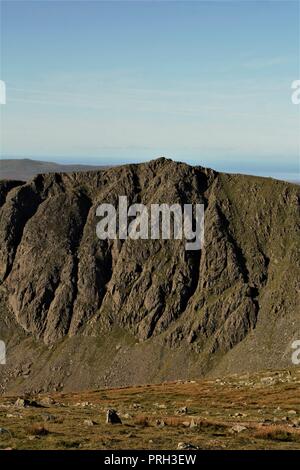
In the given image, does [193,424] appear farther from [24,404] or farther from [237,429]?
[24,404]

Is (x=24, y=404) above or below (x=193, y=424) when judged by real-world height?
below

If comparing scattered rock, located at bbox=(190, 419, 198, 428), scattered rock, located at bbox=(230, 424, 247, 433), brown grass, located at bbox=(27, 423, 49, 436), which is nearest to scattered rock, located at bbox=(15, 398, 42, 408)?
brown grass, located at bbox=(27, 423, 49, 436)

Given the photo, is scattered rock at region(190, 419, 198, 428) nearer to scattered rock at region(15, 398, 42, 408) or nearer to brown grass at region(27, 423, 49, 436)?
brown grass at region(27, 423, 49, 436)

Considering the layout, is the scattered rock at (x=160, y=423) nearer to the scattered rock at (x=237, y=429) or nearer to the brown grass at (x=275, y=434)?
the scattered rock at (x=237, y=429)

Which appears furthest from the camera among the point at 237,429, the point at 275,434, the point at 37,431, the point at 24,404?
the point at 24,404

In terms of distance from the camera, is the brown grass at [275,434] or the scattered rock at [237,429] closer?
the brown grass at [275,434]

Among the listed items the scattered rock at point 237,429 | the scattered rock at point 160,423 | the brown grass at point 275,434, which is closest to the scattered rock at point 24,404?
the scattered rock at point 160,423

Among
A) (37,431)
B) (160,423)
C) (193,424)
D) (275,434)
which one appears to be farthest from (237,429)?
(37,431)

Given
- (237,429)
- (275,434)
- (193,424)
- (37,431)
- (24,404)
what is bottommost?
(24,404)

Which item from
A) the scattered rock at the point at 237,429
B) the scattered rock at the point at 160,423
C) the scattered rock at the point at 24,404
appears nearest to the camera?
the scattered rock at the point at 237,429
